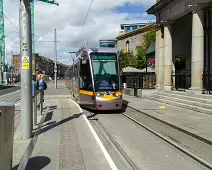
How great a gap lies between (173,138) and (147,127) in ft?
5.38

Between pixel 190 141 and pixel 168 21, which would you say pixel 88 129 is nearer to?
pixel 190 141

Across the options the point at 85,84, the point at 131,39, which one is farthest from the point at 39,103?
the point at 131,39

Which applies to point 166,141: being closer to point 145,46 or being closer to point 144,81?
point 144,81

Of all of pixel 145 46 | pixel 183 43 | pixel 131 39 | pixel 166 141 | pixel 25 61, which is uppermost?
pixel 131 39

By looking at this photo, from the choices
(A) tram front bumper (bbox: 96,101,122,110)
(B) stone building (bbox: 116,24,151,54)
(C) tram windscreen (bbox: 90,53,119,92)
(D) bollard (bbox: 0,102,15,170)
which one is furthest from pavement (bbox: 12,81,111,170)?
(B) stone building (bbox: 116,24,151,54)

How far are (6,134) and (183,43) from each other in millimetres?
19937

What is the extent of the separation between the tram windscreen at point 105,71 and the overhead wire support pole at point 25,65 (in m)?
5.48

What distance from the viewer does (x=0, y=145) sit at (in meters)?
4.19

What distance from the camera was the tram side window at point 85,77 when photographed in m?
13.3

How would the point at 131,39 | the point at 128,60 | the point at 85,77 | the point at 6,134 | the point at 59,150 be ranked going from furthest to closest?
the point at 131,39, the point at 128,60, the point at 85,77, the point at 59,150, the point at 6,134

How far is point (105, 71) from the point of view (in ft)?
43.9

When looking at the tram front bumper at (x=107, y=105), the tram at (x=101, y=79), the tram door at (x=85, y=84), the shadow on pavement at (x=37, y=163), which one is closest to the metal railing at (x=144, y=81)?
the tram at (x=101, y=79)

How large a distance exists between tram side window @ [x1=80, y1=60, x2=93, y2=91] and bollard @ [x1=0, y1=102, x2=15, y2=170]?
8.48m

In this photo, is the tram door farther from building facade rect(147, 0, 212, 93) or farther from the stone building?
the stone building
